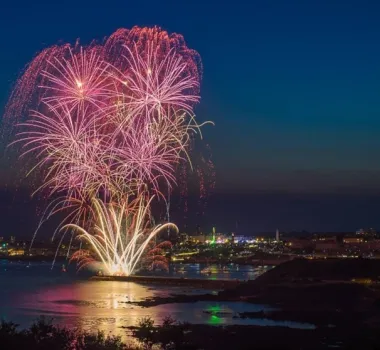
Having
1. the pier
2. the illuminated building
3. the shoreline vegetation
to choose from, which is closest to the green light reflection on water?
the shoreline vegetation

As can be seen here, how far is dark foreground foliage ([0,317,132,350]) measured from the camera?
18.7 meters

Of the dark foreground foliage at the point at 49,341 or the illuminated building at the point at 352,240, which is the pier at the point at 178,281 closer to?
the dark foreground foliage at the point at 49,341

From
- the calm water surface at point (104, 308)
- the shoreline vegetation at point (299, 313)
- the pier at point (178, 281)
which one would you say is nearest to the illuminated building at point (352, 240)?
the pier at point (178, 281)

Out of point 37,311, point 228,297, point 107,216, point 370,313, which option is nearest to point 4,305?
point 37,311

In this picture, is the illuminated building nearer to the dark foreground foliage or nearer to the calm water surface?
the calm water surface

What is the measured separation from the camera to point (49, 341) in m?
19.9

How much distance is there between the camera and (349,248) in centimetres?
12650

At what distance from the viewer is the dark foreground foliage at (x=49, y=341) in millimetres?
18719

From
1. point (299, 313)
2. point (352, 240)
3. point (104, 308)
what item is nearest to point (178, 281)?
point (104, 308)

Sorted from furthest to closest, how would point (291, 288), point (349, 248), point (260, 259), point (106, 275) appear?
point (349, 248) < point (260, 259) < point (106, 275) < point (291, 288)

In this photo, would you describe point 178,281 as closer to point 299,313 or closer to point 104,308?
point 104,308

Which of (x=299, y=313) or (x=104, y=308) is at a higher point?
(x=104, y=308)

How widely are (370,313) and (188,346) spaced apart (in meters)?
12.5

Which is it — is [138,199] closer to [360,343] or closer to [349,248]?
[360,343]
